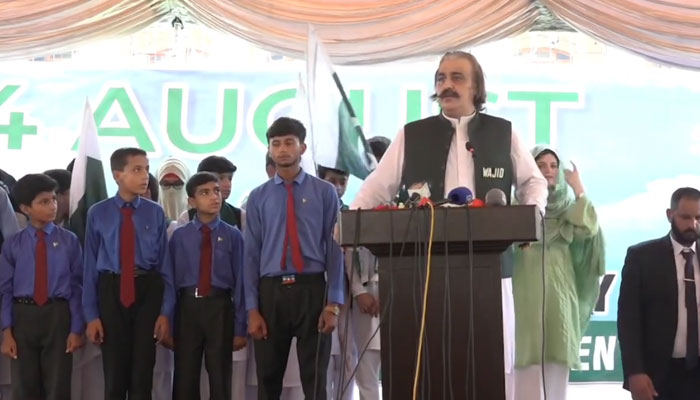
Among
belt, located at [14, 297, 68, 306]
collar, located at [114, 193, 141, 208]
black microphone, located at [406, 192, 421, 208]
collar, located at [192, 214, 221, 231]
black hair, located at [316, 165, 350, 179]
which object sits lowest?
belt, located at [14, 297, 68, 306]

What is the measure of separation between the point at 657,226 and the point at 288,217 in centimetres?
242

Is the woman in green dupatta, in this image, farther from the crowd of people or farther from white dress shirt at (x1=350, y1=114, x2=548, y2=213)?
white dress shirt at (x1=350, y1=114, x2=548, y2=213)

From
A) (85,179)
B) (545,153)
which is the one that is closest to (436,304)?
(545,153)

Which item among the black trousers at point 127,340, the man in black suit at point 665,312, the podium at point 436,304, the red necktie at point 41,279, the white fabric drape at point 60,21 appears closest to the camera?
the podium at point 436,304

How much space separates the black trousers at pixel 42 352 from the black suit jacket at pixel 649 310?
7.82 ft

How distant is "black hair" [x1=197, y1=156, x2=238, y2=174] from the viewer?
4.95 meters

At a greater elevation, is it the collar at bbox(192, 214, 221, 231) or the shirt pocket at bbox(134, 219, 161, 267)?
the collar at bbox(192, 214, 221, 231)

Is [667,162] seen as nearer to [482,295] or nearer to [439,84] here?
[439,84]

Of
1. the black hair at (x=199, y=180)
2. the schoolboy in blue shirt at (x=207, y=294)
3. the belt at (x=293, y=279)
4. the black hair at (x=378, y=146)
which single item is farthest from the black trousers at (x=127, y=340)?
the black hair at (x=378, y=146)

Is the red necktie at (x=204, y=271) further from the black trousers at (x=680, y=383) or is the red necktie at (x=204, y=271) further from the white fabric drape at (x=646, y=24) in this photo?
the white fabric drape at (x=646, y=24)

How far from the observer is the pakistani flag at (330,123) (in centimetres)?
497

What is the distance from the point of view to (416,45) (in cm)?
532

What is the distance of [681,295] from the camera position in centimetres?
396

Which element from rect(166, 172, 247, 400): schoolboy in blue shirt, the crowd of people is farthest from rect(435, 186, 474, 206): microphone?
rect(166, 172, 247, 400): schoolboy in blue shirt
